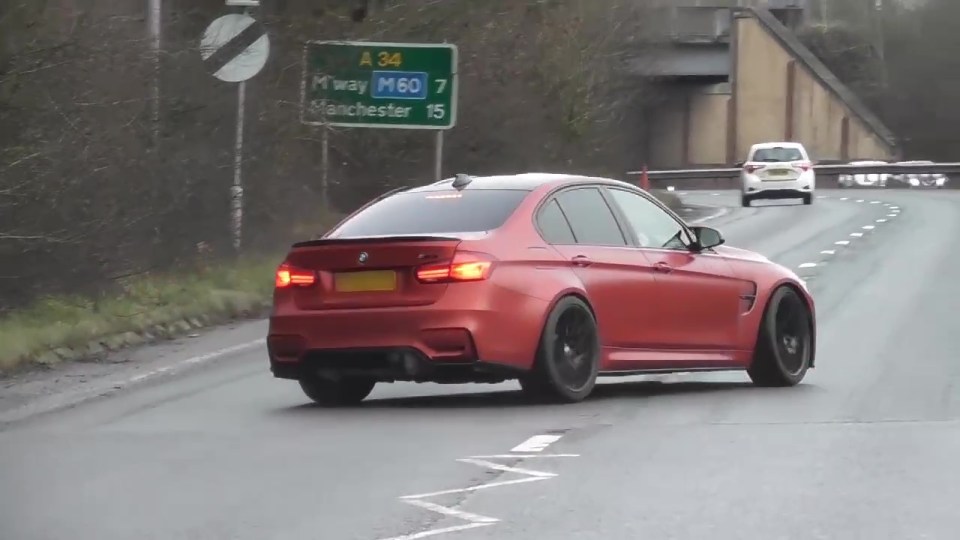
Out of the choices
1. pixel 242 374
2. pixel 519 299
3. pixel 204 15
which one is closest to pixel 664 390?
pixel 519 299

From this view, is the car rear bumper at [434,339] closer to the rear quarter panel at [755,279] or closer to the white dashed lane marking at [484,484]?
the white dashed lane marking at [484,484]

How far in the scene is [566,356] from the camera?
1270 centimetres

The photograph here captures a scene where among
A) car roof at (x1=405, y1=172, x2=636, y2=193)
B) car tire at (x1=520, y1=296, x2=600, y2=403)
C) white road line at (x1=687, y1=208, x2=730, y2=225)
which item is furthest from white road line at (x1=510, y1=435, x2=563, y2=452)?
white road line at (x1=687, y1=208, x2=730, y2=225)

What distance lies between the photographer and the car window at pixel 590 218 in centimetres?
1317

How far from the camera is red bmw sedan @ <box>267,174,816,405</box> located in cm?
1227

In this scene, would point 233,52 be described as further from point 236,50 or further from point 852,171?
point 852,171

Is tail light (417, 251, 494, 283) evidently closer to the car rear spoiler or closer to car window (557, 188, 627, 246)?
the car rear spoiler

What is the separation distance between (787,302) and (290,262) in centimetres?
368

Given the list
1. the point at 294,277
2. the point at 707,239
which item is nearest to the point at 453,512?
the point at 294,277

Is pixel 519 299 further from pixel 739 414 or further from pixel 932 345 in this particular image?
pixel 932 345

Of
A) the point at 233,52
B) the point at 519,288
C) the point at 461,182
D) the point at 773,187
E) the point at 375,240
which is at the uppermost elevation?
the point at 233,52

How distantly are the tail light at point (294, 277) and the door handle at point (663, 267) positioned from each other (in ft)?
7.28

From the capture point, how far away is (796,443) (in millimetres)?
10828

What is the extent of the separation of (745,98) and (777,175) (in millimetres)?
31316
